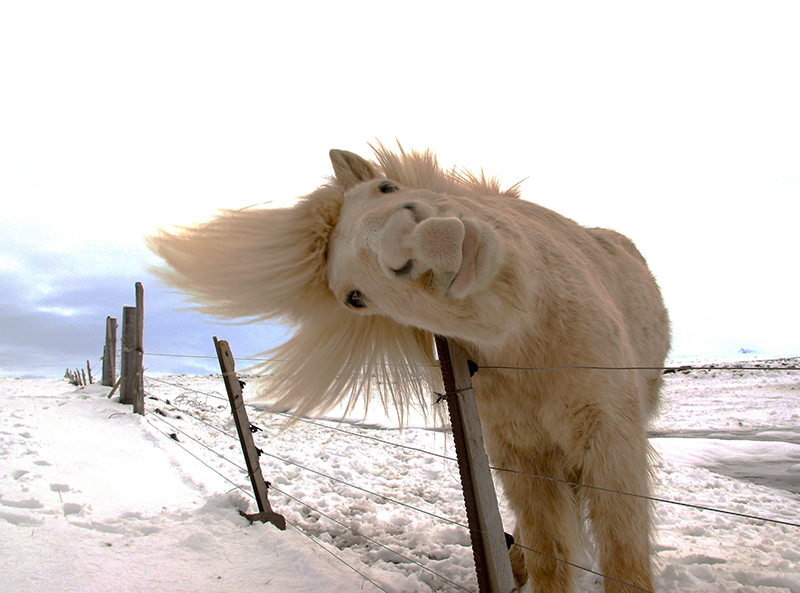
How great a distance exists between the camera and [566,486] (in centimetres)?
196

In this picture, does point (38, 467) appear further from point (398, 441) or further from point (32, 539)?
point (398, 441)

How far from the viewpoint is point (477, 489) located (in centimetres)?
156

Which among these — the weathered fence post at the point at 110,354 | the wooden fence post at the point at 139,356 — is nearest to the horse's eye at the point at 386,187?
the wooden fence post at the point at 139,356

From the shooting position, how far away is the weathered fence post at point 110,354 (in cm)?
848

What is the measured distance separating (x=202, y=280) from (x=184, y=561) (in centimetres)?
159

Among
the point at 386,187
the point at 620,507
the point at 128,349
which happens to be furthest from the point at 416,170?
the point at 128,349

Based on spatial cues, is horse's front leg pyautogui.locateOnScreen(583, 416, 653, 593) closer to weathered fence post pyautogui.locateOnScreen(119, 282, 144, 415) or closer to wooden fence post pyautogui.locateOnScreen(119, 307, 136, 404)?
weathered fence post pyautogui.locateOnScreen(119, 282, 144, 415)

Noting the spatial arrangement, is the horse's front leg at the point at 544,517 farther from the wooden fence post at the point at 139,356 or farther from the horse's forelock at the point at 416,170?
the wooden fence post at the point at 139,356

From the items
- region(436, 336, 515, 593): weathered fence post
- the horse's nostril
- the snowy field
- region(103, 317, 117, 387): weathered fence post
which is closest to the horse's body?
the horse's nostril

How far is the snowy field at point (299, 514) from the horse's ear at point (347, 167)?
131 centimetres

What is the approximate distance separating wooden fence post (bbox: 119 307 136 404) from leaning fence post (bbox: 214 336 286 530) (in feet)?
14.7

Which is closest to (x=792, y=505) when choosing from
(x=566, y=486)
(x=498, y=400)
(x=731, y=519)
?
(x=731, y=519)

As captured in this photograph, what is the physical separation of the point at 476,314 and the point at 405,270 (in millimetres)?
314

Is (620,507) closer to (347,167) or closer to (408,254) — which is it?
(408,254)
